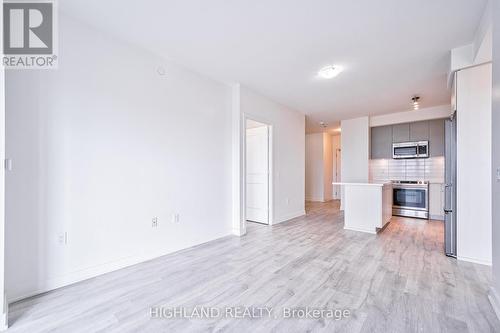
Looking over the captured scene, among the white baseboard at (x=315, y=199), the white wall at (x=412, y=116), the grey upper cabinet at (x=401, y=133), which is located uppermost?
the white wall at (x=412, y=116)

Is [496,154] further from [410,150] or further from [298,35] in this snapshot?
[410,150]

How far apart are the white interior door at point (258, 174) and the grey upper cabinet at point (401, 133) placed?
143 inches

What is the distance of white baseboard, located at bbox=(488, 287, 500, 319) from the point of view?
1.76 meters

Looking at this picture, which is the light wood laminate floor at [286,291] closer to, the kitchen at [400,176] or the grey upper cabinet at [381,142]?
the kitchen at [400,176]

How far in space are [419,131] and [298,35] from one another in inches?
190

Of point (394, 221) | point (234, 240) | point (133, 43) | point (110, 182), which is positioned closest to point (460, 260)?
point (394, 221)

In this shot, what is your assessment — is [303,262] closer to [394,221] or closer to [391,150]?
[394,221]

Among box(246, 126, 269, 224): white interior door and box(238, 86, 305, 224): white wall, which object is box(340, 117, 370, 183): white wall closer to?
box(238, 86, 305, 224): white wall

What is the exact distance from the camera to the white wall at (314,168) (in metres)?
8.44

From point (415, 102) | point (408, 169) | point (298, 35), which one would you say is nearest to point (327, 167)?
point (408, 169)

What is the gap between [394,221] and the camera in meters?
5.14

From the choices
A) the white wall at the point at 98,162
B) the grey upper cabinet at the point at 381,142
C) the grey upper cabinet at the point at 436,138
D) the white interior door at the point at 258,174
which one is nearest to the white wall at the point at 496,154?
the white wall at the point at 98,162

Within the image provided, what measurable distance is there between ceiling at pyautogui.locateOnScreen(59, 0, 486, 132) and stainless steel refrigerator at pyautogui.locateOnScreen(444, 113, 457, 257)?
1024 mm

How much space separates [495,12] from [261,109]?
127 inches
